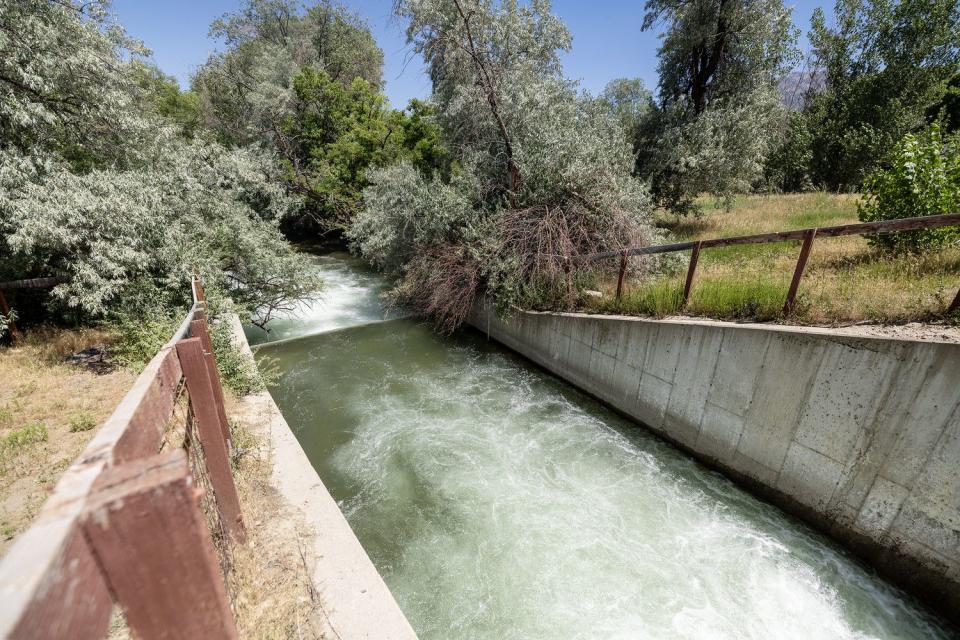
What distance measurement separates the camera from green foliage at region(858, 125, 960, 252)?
18.7 feet

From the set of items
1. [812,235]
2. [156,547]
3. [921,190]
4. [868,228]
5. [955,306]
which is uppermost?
[921,190]

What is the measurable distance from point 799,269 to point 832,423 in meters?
1.87

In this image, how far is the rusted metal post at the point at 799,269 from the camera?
4.92 m

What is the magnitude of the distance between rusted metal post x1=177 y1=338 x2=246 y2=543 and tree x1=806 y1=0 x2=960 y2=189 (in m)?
22.8

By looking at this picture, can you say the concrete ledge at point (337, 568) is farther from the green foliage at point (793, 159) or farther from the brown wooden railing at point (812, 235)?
the green foliage at point (793, 159)

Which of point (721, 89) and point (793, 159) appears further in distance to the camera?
point (793, 159)

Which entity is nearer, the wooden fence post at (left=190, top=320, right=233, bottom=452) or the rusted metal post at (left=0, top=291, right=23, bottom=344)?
the wooden fence post at (left=190, top=320, right=233, bottom=452)

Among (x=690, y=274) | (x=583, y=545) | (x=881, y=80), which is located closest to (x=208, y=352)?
(x=583, y=545)

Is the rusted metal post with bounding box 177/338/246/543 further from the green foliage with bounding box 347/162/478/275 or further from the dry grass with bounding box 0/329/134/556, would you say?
the green foliage with bounding box 347/162/478/275

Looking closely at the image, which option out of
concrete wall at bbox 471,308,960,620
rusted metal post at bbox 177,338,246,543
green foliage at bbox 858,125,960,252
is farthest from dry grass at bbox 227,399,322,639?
green foliage at bbox 858,125,960,252

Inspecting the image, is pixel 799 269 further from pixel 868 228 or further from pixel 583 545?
pixel 583 545

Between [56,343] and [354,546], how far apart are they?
24.0ft

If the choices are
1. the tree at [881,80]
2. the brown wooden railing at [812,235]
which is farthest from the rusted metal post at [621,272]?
the tree at [881,80]

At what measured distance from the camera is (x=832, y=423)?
4602 mm
